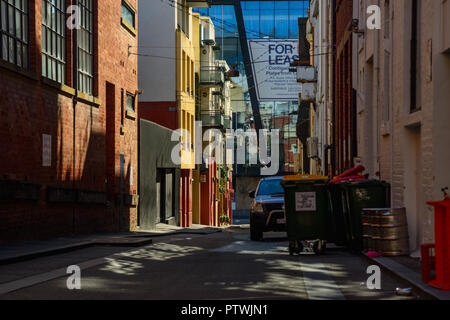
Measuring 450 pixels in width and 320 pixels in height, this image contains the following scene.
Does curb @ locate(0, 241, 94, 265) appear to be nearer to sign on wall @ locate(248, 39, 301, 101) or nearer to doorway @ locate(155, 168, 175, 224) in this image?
doorway @ locate(155, 168, 175, 224)

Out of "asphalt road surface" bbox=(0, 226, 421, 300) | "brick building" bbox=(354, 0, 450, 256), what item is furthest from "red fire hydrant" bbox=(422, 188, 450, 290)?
"brick building" bbox=(354, 0, 450, 256)

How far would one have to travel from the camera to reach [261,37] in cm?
5972

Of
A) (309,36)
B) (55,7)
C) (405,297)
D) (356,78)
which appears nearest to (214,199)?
(309,36)

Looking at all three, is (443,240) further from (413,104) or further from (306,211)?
(413,104)

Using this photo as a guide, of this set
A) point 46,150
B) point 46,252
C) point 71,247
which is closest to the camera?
point 46,252

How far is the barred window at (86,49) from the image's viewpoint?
68.6 feet

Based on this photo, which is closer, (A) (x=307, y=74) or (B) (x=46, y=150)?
(B) (x=46, y=150)

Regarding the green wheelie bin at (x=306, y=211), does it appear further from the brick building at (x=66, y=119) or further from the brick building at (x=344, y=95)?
the brick building at (x=344, y=95)

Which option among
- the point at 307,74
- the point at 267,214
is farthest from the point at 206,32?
the point at 267,214

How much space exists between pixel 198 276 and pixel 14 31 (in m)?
8.08

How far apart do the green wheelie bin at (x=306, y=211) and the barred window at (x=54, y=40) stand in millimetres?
7286

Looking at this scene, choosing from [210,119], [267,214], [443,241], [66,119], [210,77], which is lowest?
[267,214]

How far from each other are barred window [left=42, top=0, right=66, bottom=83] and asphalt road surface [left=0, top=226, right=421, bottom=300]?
558cm

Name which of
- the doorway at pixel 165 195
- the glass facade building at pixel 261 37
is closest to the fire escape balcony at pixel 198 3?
the doorway at pixel 165 195
